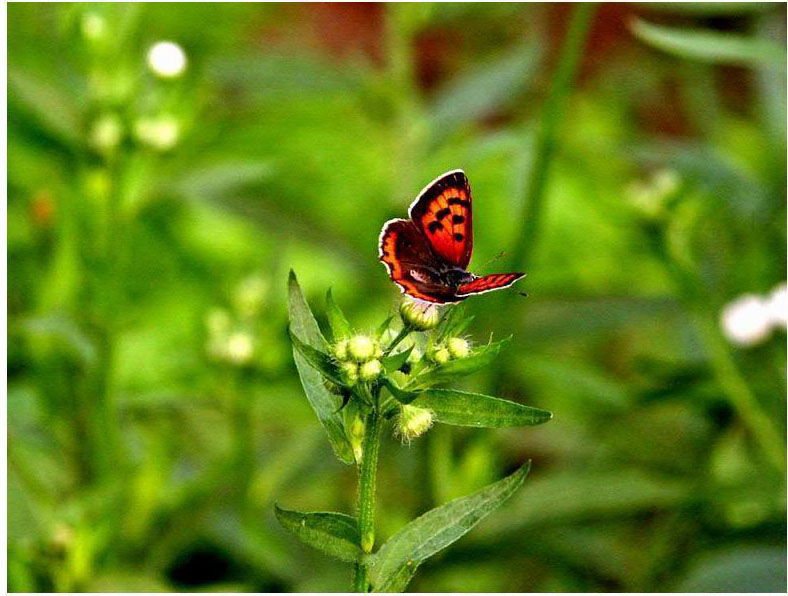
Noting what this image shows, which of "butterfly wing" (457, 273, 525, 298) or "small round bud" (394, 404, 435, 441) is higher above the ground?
"butterfly wing" (457, 273, 525, 298)

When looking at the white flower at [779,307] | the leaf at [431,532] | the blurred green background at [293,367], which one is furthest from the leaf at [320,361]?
the white flower at [779,307]

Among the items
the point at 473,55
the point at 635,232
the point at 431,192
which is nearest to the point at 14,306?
the point at 635,232

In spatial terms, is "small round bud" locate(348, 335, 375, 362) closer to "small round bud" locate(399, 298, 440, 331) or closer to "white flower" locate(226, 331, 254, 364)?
"small round bud" locate(399, 298, 440, 331)

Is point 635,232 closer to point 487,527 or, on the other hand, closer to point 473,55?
point 487,527

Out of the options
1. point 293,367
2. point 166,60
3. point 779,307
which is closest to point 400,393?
point 166,60

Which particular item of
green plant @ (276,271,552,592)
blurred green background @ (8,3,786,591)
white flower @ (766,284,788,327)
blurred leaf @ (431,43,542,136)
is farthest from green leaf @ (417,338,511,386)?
blurred leaf @ (431,43,542,136)

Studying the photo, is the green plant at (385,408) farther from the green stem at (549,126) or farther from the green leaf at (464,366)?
the green stem at (549,126)

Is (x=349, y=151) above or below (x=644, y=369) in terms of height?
above
